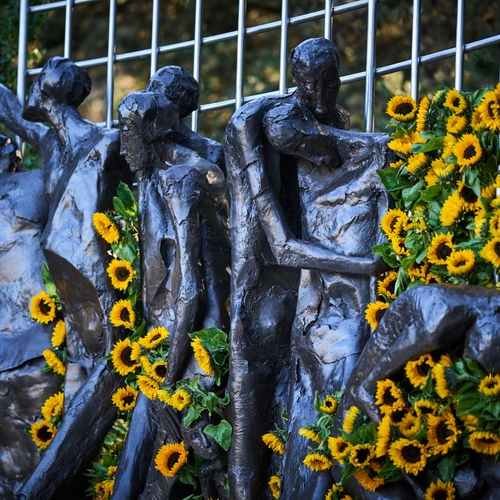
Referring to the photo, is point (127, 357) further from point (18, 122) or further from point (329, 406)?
point (18, 122)

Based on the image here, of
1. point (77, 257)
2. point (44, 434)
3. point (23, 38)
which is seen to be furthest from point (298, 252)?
point (23, 38)

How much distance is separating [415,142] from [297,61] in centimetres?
68

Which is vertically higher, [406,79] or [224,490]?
[406,79]

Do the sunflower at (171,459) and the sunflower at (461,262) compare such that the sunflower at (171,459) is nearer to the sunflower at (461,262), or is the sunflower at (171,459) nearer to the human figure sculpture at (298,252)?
the human figure sculpture at (298,252)

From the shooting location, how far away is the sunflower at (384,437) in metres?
3.88

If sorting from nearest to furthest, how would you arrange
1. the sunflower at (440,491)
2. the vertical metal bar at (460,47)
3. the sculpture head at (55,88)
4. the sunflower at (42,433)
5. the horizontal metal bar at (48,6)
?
the sunflower at (440,491)
the sunflower at (42,433)
the sculpture head at (55,88)
the vertical metal bar at (460,47)
the horizontal metal bar at (48,6)

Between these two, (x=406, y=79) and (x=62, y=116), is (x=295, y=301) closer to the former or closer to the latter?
(x=62, y=116)

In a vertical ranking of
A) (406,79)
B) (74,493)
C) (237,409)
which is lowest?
(74,493)

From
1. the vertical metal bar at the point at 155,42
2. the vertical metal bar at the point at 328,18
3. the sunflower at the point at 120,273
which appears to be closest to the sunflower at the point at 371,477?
the sunflower at the point at 120,273

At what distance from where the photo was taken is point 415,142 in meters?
4.49

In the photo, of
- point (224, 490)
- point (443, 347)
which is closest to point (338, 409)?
point (443, 347)

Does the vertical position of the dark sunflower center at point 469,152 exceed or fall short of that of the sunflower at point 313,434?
it exceeds it

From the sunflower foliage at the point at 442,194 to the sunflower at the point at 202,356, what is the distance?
83cm

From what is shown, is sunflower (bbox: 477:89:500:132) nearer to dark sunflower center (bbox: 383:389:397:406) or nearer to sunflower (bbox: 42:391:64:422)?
dark sunflower center (bbox: 383:389:397:406)
